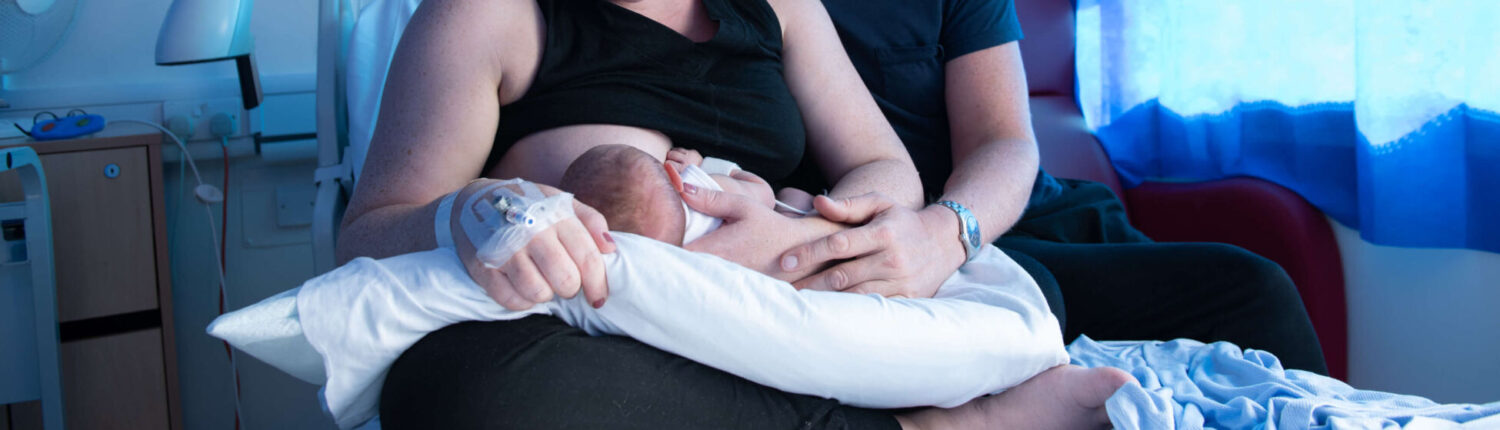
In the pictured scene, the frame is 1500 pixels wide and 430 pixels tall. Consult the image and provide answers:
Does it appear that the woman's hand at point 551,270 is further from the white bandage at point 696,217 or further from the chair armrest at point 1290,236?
the chair armrest at point 1290,236

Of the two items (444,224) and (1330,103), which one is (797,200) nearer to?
(444,224)

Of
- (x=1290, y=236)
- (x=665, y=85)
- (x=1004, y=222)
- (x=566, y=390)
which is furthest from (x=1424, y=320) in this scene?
(x=566, y=390)

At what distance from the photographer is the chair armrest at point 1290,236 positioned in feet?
4.82

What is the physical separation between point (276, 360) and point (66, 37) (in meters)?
1.75

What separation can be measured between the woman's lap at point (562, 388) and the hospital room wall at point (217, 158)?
5.33 ft

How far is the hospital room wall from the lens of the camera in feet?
6.68

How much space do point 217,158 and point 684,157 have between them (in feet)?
4.97

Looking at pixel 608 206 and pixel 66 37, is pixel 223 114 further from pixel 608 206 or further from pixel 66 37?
pixel 608 206

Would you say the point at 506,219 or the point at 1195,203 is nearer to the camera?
the point at 506,219

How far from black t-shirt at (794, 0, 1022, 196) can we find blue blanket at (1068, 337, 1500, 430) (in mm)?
626

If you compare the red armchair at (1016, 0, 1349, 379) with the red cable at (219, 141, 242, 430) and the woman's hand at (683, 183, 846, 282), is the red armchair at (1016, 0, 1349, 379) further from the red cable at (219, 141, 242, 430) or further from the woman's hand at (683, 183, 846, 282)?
the red cable at (219, 141, 242, 430)

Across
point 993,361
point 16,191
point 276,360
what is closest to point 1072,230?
point 993,361

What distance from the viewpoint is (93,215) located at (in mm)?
1777

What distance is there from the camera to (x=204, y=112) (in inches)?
82.0
